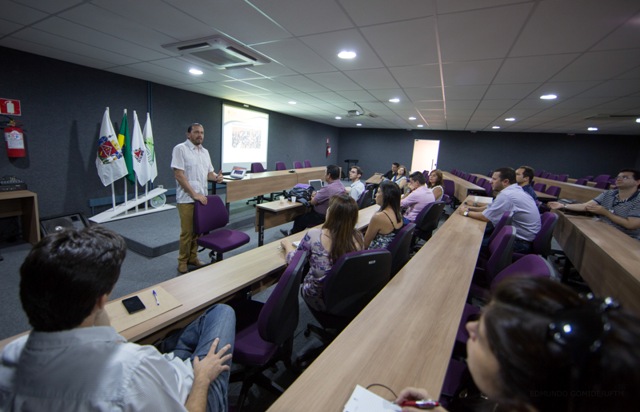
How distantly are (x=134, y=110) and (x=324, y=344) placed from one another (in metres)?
5.52

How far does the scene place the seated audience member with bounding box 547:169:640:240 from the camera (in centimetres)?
282

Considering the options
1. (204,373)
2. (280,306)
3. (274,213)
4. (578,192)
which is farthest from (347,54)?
(578,192)

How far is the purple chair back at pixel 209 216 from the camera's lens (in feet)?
9.65

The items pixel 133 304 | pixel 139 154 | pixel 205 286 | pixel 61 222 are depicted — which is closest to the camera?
pixel 133 304

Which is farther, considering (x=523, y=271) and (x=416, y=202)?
(x=416, y=202)

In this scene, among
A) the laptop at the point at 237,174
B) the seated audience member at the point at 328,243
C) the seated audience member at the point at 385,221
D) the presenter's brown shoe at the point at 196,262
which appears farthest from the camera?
the laptop at the point at 237,174

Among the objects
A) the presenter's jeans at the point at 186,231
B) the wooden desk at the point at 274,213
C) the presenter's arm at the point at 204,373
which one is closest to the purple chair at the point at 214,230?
the presenter's jeans at the point at 186,231

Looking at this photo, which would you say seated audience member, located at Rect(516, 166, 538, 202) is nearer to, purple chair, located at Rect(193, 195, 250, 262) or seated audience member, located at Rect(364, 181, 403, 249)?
seated audience member, located at Rect(364, 181, 403, 249)

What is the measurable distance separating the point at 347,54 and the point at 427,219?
2306 millimetres

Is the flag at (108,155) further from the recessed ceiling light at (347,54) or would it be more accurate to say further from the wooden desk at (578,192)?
the wooden desk at (578,192)

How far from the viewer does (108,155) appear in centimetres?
453

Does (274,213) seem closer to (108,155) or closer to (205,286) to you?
(205,286)

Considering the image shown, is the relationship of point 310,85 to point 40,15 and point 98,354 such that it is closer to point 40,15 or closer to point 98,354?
point 40,15

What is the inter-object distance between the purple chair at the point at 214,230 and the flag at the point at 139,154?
110 inches
